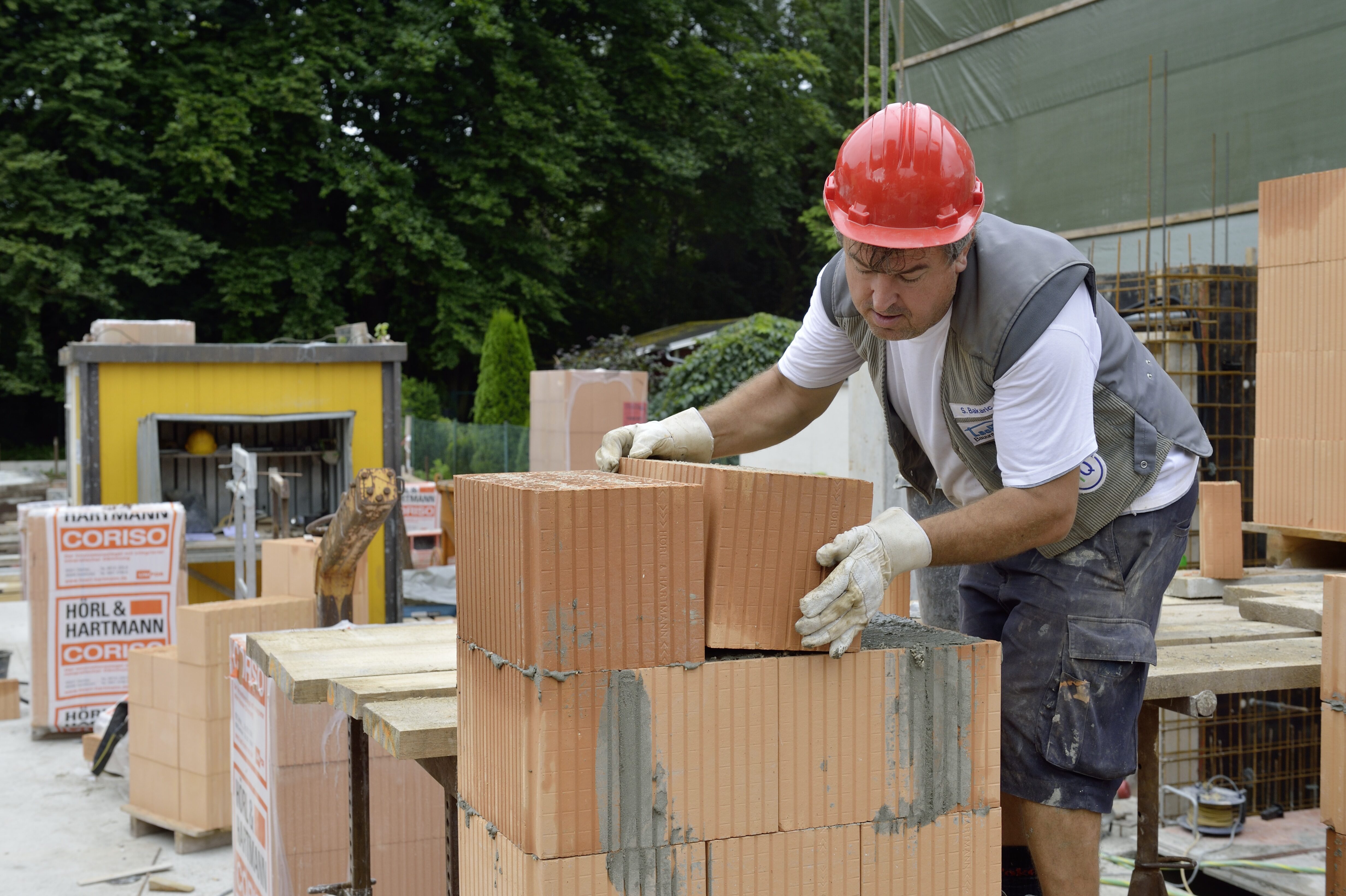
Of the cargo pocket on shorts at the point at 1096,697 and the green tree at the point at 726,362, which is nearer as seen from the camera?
the cargo pocket on shorts at the point at 1096,697

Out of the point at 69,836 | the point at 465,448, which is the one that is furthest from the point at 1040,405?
the point at 465,448

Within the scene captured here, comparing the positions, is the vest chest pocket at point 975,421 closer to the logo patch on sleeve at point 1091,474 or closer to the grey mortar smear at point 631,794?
the logo patch on sleeve at point 1091,474

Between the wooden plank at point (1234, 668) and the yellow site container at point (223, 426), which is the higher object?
the yellow site container at point (223, 426)

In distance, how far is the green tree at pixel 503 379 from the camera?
2034 centimetres

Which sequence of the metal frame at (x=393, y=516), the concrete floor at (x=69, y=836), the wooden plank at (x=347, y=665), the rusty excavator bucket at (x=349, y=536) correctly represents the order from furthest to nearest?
the metal frame at (x=393, y=516), the concrete floor at (x=69, y=836), the rusty excavator bucket at (x=349, y=536), the wooden plank at (x=347, y=665)

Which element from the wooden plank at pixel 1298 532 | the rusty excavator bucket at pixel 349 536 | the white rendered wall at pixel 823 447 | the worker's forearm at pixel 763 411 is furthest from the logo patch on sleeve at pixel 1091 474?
the white rendered wall at pixel 823 447

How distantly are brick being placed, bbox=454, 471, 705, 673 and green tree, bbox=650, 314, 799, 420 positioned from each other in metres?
14.7

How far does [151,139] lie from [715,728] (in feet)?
86.3

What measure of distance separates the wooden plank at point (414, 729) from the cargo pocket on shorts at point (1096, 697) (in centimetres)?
120

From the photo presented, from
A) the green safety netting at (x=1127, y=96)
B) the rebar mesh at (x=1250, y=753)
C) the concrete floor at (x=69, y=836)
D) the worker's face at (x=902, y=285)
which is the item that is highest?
the green safety netting at (x=1127, y=96)

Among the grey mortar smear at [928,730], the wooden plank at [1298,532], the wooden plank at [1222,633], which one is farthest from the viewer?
the wooden plank at [1298,532]

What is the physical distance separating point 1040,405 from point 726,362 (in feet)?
49.1

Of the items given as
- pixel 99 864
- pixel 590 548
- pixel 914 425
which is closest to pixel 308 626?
pixel 99 864

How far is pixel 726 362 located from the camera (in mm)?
17172
